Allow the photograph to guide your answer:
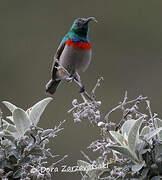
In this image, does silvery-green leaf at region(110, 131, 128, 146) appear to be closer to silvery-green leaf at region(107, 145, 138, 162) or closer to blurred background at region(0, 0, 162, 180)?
silvery-green leaf at region(107, 145, 138, 162)

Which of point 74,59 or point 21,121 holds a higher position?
point 21,121

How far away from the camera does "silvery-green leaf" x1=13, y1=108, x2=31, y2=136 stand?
1054 millimetres

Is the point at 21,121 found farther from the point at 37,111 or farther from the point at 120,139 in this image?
the point at 120,139

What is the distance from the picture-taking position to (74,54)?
2.65 metres

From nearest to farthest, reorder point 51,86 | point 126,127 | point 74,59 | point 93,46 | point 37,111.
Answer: point 126,127 < point 37,111 < point 74,59 < point 51,86 < point 93,46

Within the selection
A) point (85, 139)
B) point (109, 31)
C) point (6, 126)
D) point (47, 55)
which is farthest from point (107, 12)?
point (6, 126)

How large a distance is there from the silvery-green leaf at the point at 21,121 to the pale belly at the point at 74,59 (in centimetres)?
155

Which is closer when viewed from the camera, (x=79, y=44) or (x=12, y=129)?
(x=12, y=129)

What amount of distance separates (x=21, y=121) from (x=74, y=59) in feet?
5.20

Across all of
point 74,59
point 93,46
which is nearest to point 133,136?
point 74,59

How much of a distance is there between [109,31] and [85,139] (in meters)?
1.23

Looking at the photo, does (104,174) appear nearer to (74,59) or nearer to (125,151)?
(125,151)

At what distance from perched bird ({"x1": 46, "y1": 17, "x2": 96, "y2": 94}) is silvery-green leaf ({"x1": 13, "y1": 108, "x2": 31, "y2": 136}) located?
1.50 meters

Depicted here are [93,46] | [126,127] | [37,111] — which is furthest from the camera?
[93,46]
